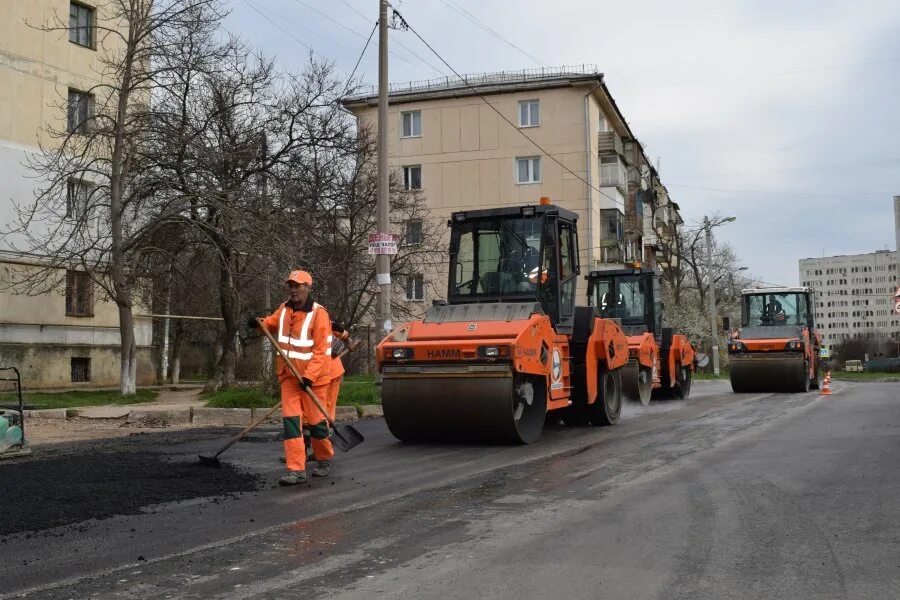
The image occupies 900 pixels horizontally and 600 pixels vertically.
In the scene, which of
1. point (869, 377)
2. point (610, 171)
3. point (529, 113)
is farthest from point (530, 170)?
point (869, 377)

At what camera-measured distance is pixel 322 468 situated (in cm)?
815

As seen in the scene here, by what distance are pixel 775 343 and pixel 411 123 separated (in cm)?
2440

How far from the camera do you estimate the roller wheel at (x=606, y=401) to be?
12742mm

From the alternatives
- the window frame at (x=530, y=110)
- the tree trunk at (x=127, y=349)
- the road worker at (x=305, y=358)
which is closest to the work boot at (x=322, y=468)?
the road worker at (x=305, y=358)

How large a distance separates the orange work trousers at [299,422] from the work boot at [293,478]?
0.12 ft

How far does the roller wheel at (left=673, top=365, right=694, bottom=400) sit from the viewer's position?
816 inches

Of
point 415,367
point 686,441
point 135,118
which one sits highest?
point 135,118

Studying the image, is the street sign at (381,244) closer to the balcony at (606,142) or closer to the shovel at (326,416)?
the shovel at (326,416)

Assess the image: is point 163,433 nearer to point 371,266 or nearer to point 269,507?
point 269,507

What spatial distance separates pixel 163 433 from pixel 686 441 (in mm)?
6947

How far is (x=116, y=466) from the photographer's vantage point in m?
8.31

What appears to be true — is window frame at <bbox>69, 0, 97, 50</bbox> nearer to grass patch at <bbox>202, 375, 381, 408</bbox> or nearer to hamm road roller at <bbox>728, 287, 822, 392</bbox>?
grass patch at <bbox>202, 375, 381, 408</bbox>

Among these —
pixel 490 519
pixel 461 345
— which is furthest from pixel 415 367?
pixel 490 519

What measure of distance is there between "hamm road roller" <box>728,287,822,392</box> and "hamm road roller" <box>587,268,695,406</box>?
2.84 metres
